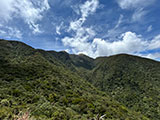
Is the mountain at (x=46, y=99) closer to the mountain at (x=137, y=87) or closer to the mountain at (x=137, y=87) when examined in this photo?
the mountain at (x=137, y=87)

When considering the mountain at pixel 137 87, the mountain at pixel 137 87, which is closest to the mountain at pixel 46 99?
the mountain at pixel 137 87

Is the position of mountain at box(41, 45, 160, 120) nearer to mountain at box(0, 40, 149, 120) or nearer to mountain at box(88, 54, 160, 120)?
mountain at box(88, 54, 160, 120)

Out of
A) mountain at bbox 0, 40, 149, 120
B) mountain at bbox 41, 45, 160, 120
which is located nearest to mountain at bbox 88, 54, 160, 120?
mountain at bbox 41, 45, 160, 120

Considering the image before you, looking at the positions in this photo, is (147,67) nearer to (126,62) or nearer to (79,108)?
(126,62)

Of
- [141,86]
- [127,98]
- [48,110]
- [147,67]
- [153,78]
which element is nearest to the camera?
[48,110]

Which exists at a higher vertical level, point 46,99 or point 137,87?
point 137,87

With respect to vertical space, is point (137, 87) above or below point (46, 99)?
above

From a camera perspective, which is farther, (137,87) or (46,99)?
(137,87)

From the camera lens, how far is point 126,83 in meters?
40.9

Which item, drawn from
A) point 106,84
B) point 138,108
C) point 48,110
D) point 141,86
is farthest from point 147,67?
point 48,110

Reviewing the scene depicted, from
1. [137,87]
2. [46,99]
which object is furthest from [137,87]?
[46,99]

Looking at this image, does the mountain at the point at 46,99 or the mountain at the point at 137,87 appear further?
the mountain at the point at 137,87

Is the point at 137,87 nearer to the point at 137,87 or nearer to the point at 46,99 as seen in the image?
the point at 137,87

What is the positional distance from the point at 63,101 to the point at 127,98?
90.5 feet
